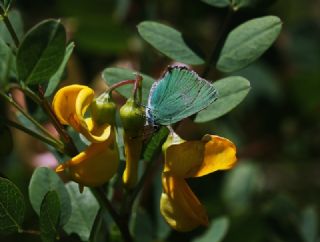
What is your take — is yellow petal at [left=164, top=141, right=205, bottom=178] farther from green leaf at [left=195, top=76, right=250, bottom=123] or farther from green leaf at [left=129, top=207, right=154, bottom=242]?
green leaf at [left=129, top=207, right=154, bottom=242]

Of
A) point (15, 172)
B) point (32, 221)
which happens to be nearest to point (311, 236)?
point (32, 221)

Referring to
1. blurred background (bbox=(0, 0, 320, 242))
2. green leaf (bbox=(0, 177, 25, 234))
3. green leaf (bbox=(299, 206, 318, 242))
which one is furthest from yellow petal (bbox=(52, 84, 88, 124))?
blurred background (bbox=(0, 0, 320, 242))

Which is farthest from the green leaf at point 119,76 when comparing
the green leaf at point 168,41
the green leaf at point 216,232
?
the green leaf at point 216,232

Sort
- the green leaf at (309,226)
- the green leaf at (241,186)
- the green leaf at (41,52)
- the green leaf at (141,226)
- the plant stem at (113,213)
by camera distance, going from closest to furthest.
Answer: the green leaf at (41,52) < the plant stem at (113,213) < the green leaf at (141,226) < the green leaf at (309,226) < the green leaf at (241,186)

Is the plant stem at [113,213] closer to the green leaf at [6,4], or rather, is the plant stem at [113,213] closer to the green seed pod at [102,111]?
the green seed pod at [102,111]

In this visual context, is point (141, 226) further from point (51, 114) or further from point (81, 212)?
point (51, 114)

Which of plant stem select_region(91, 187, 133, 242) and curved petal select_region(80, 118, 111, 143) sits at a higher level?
curved petal select_region(80, 118, 111, 143)
